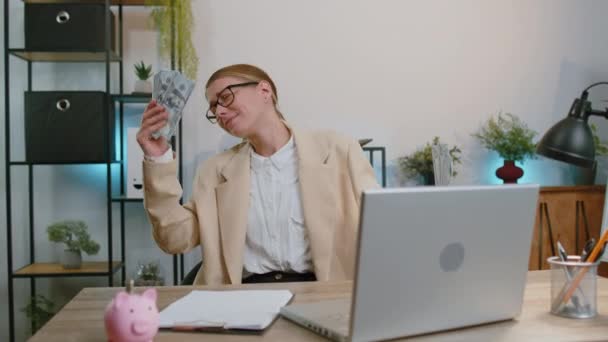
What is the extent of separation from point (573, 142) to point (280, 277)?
3.21ft

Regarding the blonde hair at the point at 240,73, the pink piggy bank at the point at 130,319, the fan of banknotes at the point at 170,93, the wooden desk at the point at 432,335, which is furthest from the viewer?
the blonde hair at the point at 240,73

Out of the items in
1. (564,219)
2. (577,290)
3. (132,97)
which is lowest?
(564,219)

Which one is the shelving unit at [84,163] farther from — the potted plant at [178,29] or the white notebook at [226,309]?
the white notebook at [226,309]

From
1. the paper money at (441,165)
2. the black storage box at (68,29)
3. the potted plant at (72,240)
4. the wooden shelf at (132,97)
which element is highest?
the black storage box at (68,29)

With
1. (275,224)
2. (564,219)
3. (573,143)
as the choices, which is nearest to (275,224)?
(275,224)

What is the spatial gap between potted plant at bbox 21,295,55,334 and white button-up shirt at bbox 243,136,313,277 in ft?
5.48

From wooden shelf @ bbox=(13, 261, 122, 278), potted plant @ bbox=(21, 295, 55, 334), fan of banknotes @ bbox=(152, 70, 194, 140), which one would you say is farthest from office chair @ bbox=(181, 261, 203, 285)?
potted plant @ bbox=(21, 295, 55, 334)

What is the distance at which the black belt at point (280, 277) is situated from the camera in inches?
74.6

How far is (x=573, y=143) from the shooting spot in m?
1.32

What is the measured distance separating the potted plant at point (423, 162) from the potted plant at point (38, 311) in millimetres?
2083

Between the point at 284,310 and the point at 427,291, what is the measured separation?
0.31 metres

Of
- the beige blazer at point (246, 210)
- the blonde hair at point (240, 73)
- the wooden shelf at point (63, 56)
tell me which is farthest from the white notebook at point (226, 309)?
the wooden shelf at point (63, 56)

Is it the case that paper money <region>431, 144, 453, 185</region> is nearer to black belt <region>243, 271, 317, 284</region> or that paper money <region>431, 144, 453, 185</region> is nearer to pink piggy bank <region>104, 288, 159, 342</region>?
black belt <region>243, 271, 317, 284</region>

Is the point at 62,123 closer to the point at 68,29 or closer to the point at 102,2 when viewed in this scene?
the point at 68,29
